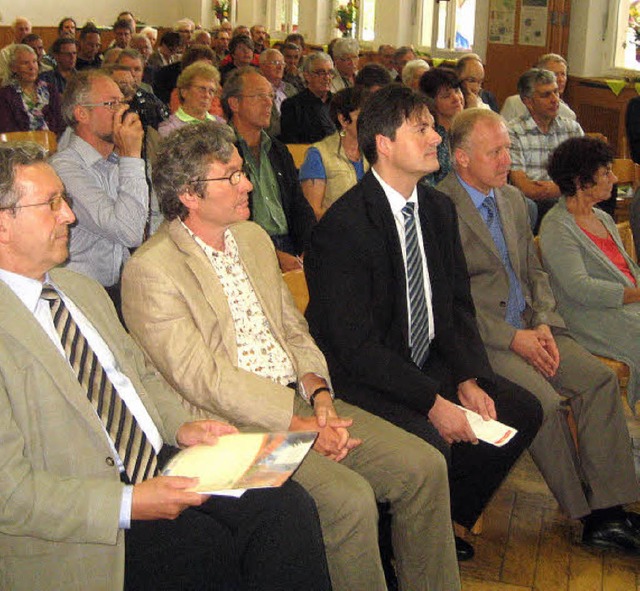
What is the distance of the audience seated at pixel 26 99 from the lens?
6535mm

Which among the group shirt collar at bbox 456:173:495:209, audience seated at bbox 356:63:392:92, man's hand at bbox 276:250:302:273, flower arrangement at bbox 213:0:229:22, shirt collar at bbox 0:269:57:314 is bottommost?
man's hand at bbox 276:250:302:273

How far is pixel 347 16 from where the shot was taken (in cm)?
1288

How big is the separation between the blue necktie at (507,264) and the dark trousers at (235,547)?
4.58 feet

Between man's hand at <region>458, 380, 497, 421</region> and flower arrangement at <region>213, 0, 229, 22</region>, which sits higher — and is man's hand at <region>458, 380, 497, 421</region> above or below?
below

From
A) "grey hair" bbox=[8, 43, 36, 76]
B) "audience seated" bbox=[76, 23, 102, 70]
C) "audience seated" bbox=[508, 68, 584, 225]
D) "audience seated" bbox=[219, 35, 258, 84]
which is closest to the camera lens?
"audience seated" bbox=[508, 68, 584, 225]

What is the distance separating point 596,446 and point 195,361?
1436mm

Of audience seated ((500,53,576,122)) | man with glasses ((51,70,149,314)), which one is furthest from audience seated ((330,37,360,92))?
man with glasses ((51,70,149,314))

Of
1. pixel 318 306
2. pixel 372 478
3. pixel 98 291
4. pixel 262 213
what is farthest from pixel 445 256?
pixel 262 213

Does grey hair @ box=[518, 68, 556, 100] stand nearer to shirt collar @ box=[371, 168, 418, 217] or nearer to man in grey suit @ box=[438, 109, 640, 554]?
man in grey suit @ box=[438, 109, 640, 554]

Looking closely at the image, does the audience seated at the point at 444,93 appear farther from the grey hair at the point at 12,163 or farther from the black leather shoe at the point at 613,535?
the grey hair at the point at 12,163

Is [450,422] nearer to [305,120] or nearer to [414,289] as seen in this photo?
[414,289]

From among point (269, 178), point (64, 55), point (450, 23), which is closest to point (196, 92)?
point (269, 178)

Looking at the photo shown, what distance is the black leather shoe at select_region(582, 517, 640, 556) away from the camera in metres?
2.76

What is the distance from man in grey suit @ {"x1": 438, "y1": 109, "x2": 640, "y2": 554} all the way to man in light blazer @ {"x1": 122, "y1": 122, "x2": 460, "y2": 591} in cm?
72
